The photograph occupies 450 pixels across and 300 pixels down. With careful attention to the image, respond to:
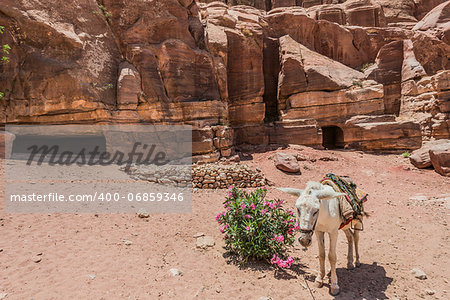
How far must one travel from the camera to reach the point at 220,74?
15.5 metres

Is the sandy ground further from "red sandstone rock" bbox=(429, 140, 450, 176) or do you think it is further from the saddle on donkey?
"red sandstone rock" bbox=(429, 140, 450, 176)

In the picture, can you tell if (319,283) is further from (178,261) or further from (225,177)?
(225,177)

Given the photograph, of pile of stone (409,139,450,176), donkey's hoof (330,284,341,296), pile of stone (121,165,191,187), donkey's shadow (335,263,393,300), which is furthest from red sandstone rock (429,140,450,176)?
pile of stone (121,165,191,187)

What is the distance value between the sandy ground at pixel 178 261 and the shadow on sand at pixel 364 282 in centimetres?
2

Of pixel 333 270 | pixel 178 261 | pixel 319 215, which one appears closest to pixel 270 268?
pixel 333 270

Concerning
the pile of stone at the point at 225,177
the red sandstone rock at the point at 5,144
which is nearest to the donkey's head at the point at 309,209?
the pile of stone at the point at 225,177

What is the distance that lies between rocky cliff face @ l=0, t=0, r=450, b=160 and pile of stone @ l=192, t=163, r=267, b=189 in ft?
8.92

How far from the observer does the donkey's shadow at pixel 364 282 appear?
13.7 ft

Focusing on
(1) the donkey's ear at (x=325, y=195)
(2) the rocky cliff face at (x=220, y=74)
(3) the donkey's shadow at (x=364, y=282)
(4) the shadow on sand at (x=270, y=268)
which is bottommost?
(3) the donkey's shadow at (x=364, y=282)

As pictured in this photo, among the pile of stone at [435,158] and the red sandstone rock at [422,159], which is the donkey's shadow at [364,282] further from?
the red sandstone rock at [422,159]

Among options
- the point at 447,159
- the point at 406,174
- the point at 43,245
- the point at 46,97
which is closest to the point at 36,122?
the point at 46,97

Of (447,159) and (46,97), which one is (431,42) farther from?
(46,97)

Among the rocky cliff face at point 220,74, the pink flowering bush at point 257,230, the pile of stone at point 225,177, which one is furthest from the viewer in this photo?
the rocky cliff face at point 220,74

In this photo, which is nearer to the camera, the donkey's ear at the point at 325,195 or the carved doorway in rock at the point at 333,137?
the donkey's ear at the point at 325,195
